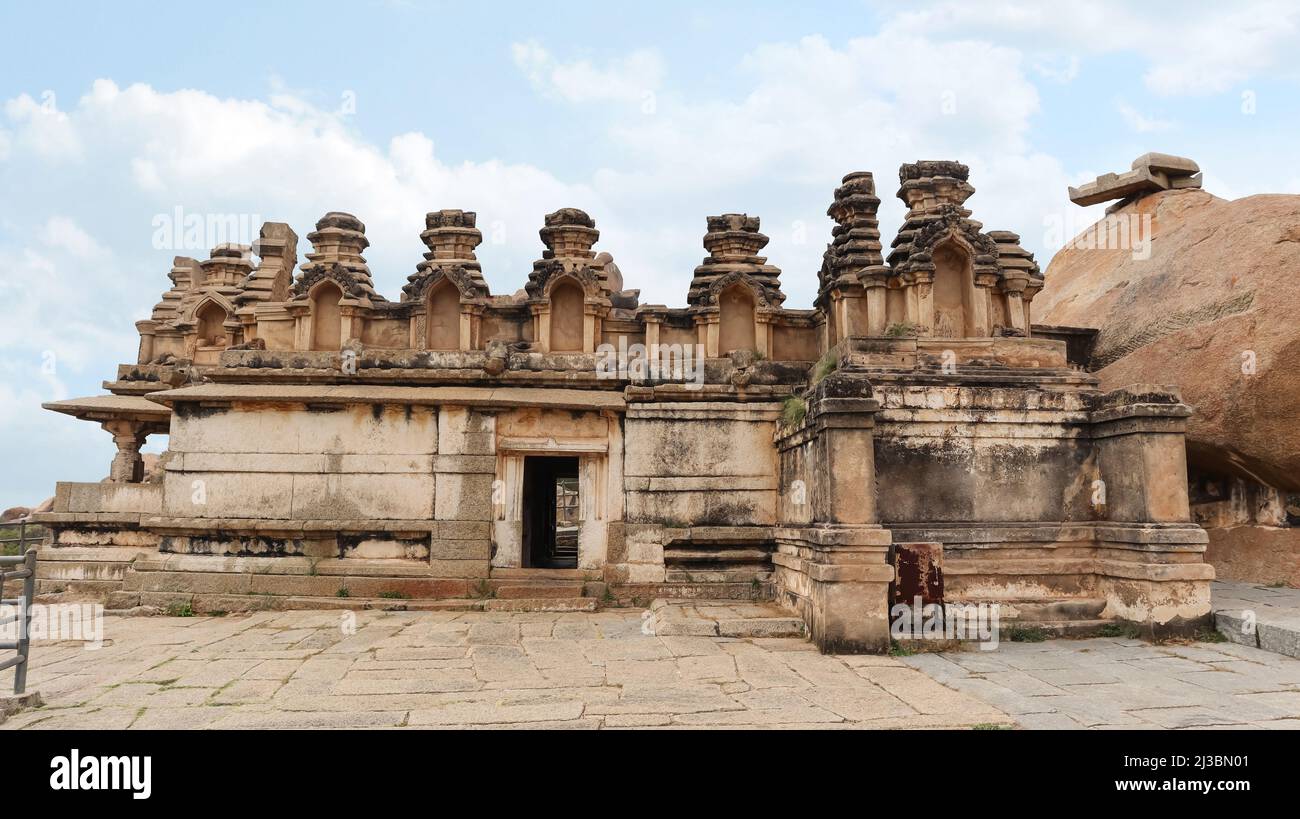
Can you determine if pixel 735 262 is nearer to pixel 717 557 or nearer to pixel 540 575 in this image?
pixel 717 557

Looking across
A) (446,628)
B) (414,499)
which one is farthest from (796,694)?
(414,499)

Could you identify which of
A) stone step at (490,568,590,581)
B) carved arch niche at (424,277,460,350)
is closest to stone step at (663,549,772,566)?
stone step at (490,568,590,581)

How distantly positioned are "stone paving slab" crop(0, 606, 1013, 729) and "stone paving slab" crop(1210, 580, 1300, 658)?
3.49 m

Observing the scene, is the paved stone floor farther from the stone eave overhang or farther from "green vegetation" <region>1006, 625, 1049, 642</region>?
the stone eave overhang

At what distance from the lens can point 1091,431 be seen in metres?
8.78

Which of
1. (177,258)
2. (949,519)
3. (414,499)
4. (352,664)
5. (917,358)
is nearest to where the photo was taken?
(352,664)

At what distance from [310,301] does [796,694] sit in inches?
373

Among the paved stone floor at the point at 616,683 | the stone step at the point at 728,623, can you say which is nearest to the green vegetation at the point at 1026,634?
the paved stone floor at the point at 616,683

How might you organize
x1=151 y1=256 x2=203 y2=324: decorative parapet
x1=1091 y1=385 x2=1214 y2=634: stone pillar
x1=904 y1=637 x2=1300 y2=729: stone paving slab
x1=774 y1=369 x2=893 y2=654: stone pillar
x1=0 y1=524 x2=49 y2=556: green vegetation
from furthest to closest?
x1=151 y1=256 x2=203 y2=324: decorative parapet < x1=0 y1=524 x2=49 y2=556: green vegetation < x1=1091 y1=385 x2=1214 y2=634: stone pillar < x1=774 y1=369 x2=893 y2=654: stone pillar < x1=904 y1=637 x2=1300 y2=729: stone paving slab

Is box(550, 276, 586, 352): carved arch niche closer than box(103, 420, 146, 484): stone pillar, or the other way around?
box(550, 276, 586, 352): carved arch niche

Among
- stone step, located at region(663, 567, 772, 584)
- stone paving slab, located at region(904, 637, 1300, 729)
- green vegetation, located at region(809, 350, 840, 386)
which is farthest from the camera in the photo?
stone step, located at region(663, 567, 772, 584)

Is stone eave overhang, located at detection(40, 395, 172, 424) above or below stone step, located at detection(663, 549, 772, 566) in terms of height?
above

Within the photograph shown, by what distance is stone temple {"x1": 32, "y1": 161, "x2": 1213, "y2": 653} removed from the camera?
328 inches
